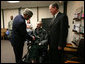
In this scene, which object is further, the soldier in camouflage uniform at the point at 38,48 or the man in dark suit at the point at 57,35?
the soldier in camouflage uniform at the point at 38,48

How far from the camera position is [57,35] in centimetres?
215

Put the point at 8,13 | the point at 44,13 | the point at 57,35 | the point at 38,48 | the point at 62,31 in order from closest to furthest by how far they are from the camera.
→ the point at 62,31 → the point at 57,35 → the point at 38,48 → the point at 44,13 → the point at 8,13

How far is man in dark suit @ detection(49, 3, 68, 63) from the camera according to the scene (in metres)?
2.06

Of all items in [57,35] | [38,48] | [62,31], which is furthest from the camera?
[38,48]

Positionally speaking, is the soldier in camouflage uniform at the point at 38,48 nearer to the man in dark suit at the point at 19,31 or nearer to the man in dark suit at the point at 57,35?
the man in dark suit at the point at 19,31

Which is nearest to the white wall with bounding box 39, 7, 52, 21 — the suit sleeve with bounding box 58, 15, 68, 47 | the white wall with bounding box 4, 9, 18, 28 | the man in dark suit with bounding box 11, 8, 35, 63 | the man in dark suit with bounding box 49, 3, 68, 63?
the white wall with bounding box 4, 9, 18, 28

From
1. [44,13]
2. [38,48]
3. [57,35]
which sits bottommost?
[38,48]

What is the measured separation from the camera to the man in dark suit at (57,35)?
2059 millimetres

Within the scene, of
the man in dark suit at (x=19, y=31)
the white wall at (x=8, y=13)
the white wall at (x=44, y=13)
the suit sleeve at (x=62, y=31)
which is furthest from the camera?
the white wall at (x=8, y=13)

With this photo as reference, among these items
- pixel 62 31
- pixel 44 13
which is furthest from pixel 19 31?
pixel 44 13

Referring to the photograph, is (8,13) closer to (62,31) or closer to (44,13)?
(44,13)

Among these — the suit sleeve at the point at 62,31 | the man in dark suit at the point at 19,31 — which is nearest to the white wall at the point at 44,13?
the man in dark suit at the point at 19,31

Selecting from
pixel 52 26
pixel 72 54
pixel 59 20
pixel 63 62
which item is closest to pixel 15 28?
pixel 52 26

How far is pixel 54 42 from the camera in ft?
7.24
